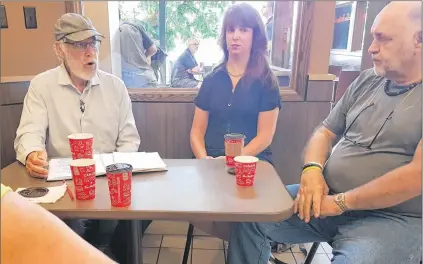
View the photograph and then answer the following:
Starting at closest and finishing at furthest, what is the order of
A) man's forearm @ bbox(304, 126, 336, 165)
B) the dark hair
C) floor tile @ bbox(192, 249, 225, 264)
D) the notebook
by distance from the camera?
the notebook
man's forearm @ bbox(304, 126, 336, 165)
the dark hair
floor tile @ bbox(192, 249, 225, 264)

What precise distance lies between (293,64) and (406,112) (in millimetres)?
1055

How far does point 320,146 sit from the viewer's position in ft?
4.78

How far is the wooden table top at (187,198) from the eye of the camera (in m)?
0.99

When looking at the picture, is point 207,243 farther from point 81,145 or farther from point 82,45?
point 82,45

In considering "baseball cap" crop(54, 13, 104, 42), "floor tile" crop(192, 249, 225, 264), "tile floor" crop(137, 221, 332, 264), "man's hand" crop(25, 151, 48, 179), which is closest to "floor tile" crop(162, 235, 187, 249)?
"tile floor" crop(137, 221, 332, 264)

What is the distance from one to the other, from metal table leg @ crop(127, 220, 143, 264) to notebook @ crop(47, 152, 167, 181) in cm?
20

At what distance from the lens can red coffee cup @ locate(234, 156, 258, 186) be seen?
115 centimetres

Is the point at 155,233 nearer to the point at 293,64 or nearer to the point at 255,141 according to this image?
the point at 255,141

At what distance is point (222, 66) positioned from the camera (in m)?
1.92

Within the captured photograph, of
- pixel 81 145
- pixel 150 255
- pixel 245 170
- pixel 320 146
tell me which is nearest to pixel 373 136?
pixel 320 146

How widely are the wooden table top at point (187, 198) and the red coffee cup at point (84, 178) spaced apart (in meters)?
0.02

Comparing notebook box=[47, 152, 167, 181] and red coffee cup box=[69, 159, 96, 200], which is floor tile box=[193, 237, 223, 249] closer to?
notebook box=[47, 152, 167, 181]

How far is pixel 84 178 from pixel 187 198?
0.32 meters

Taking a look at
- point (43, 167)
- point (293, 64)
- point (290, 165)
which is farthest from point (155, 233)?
point (293, 64)
